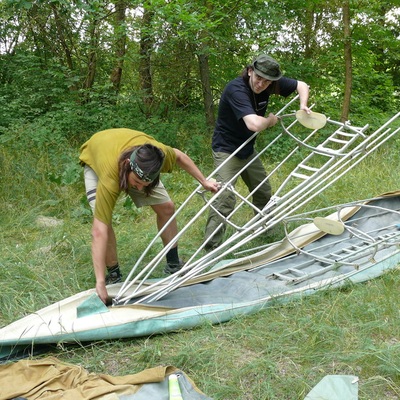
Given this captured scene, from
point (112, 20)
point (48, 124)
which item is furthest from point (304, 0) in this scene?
point (48, 124)

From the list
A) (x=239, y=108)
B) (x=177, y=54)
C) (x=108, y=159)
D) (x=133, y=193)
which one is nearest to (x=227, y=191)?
(x=239, y=108)

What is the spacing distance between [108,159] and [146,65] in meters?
5.21

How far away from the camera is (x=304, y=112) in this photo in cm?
328

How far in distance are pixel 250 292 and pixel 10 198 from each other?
3352mm

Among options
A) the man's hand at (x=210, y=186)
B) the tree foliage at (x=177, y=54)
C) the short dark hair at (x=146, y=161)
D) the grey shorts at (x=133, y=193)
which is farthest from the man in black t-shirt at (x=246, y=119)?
the tree foliage at (x=177, y=54)

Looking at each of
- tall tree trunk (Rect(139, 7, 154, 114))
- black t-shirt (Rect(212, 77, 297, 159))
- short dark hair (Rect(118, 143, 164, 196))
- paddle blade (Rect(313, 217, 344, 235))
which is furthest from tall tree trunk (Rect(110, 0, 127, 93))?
paddle blade (Rect(313, 217, 344, 235))

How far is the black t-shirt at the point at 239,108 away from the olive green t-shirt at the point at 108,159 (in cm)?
64

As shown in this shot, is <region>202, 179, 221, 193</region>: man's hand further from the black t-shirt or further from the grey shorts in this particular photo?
the black t-shirt

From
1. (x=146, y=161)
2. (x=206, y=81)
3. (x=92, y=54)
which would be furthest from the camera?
(x=92, y=54)

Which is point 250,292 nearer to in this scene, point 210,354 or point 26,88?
point 210,354

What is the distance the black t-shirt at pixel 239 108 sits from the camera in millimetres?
3461

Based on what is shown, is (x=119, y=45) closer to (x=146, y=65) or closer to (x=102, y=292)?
(x=146, y=65)

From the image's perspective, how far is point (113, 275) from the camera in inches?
137

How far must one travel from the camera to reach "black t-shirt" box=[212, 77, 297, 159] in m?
3.46
